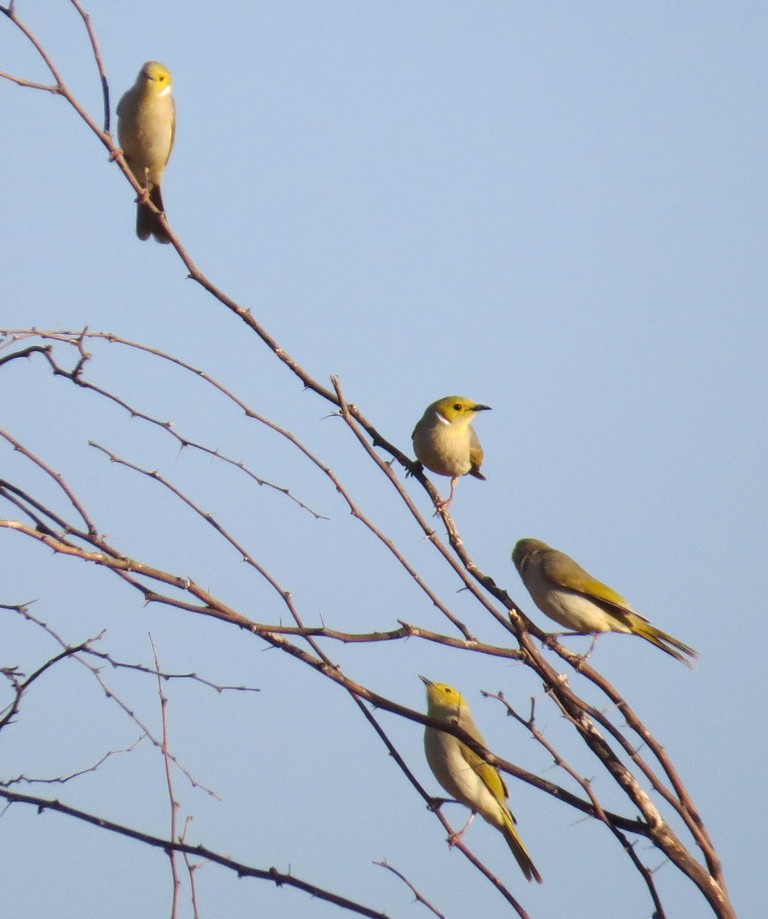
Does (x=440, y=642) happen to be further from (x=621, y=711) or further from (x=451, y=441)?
Answer: (x=451, y=441)

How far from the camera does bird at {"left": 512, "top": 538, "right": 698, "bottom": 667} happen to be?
19.0 ft

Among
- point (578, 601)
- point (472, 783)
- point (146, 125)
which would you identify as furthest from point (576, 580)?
point (146, 125)

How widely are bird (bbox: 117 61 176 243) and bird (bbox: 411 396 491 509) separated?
6.96 ft

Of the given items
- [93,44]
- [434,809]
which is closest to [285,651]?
[434,809]

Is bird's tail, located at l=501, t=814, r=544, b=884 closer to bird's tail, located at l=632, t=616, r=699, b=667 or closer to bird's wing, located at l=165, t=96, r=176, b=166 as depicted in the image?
bird's tail, located at l=632, t=616, r=699, b=667

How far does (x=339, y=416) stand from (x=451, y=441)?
11.5 ft

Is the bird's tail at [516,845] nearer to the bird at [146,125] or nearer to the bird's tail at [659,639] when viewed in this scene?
the bird's tail at [659,639]

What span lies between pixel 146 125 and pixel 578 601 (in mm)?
4153

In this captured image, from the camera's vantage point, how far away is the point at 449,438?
7324mm

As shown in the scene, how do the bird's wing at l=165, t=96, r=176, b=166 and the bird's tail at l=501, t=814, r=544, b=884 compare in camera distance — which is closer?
the bird's tail at l=501, t=814, r=544, b=884

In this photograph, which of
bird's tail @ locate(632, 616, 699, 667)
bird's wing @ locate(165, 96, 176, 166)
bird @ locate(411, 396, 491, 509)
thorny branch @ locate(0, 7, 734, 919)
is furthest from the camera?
bird's wing @ locate(165, 96, 176, 166)

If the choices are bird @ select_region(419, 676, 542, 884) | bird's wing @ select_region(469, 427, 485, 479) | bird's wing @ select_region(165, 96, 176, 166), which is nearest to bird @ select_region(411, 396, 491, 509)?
bird's wing @ select_region(469, 427, 485, 479)

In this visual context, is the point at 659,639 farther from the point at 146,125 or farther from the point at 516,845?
the point at 146,125

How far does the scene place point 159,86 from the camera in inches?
303
